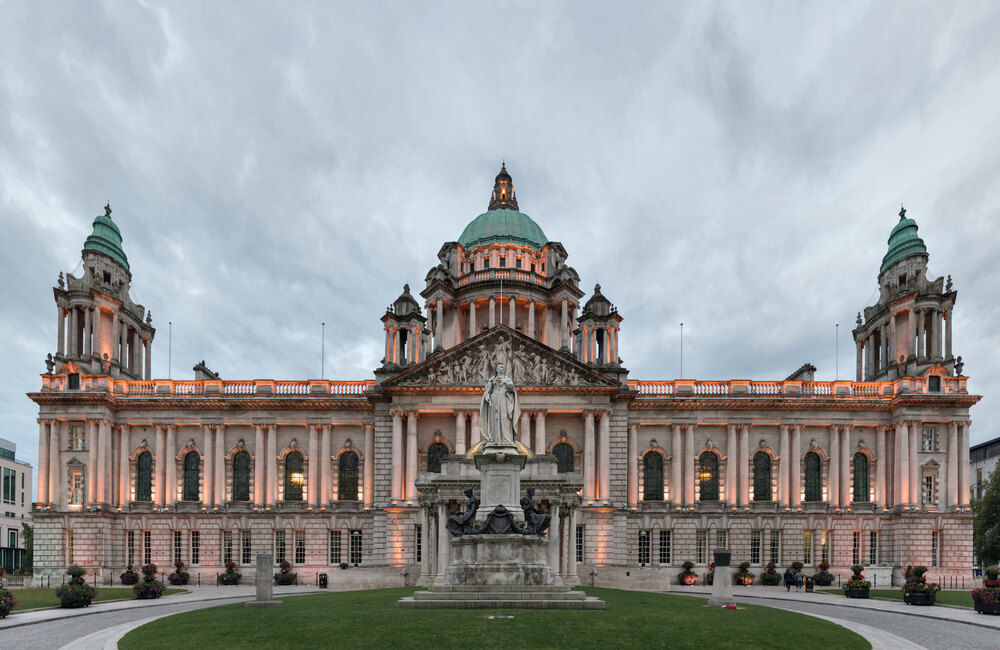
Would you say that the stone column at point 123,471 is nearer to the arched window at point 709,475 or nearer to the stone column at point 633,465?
the stone column at point 633,465

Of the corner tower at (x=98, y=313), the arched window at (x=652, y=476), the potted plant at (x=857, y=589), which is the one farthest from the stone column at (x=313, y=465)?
the potted plant at (x=857, y=589)

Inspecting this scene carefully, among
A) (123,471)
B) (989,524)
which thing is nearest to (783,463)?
(989,524)

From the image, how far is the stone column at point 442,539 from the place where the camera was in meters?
42.3

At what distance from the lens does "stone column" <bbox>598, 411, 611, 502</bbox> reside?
2334 inches

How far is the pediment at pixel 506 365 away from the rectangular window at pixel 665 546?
13.8 metres

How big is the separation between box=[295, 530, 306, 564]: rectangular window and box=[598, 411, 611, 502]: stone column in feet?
85.3

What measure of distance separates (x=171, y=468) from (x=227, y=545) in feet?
27.5

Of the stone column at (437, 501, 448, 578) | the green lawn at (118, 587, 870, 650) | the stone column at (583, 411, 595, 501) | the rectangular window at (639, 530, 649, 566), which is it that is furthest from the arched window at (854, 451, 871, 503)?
the green lawn at (118, 587, 870, 650)

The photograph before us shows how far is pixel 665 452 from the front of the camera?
207 ft

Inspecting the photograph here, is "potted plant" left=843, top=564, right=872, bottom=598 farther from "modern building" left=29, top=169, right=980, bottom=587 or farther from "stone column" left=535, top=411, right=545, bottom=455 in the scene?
"stone column" left=535, top=411, right=545, bottom=455

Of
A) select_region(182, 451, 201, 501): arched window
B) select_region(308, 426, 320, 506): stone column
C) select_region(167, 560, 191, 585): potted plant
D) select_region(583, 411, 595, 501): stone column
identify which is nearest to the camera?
select_region(167, 560, 191, 585): potted plant

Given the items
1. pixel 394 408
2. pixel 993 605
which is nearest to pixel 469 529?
pixel 993 605

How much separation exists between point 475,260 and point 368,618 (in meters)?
62.8

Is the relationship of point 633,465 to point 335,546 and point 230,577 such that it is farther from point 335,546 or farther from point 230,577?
point 230,577
